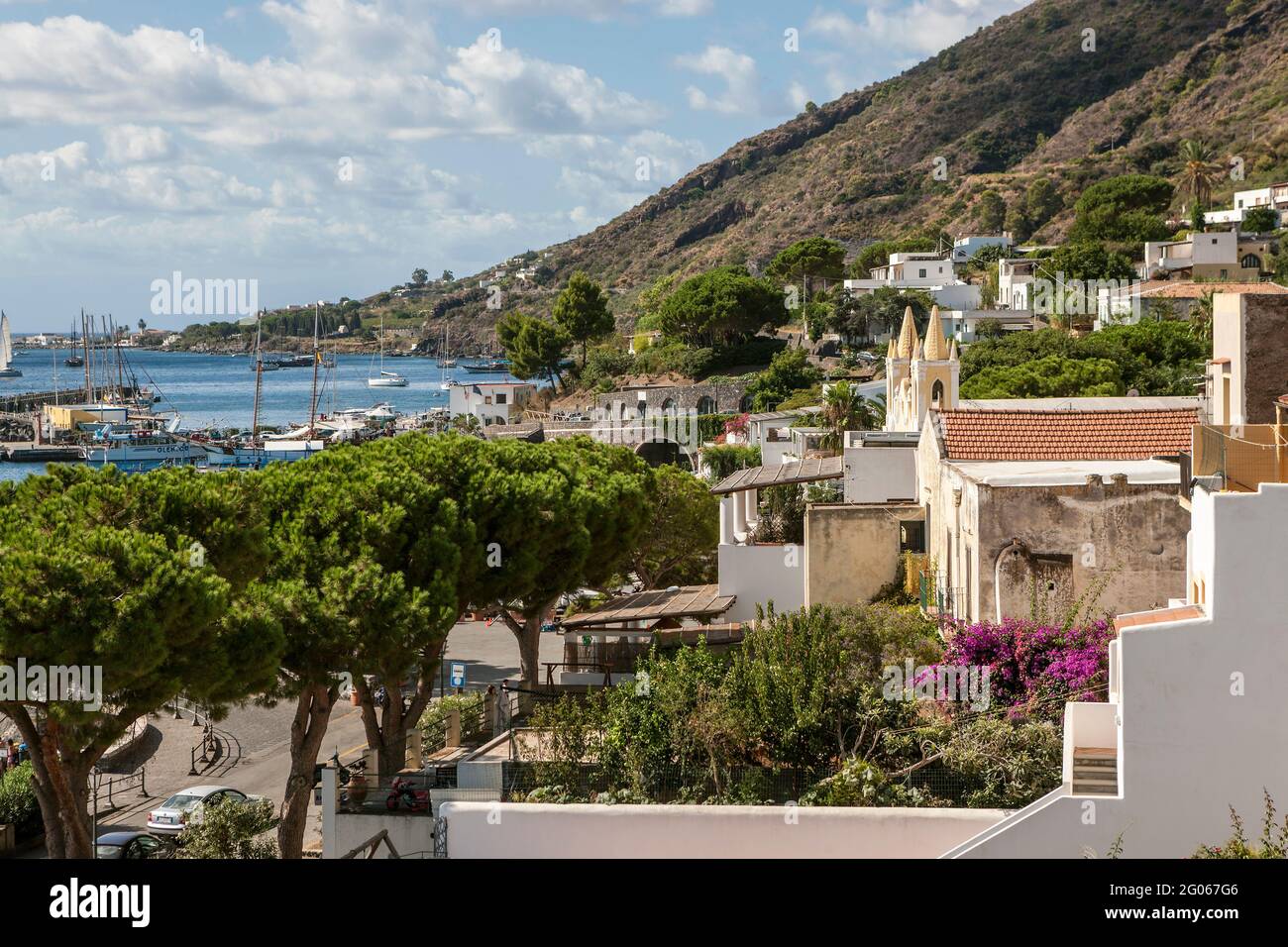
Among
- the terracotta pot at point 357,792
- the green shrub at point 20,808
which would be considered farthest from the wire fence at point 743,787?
the green shrub at point 20,808

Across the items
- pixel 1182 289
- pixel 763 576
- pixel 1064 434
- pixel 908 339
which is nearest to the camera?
pixel 1064 434

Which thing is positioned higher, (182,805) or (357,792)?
(357,792)

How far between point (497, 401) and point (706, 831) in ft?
270

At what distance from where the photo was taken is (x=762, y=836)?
43.9ft

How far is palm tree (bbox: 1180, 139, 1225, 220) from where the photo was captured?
108 metres

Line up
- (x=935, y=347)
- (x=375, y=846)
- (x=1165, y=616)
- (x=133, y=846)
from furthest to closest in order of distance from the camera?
(x=935, y=347), (x=133, y=846), (x=375, y=846), (x=1165, y=616)

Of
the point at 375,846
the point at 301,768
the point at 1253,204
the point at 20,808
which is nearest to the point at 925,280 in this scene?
the point at 1253,204

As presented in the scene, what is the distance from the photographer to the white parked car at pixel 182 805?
68.7 feet

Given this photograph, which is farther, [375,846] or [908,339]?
[908,339]

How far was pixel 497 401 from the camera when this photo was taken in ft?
311

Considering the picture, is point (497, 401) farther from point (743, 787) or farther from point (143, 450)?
point (743, 787)

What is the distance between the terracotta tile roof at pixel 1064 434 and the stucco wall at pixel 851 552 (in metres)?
1.49

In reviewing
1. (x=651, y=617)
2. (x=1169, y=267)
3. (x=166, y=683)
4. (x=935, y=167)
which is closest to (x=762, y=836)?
(x=166, y=683)

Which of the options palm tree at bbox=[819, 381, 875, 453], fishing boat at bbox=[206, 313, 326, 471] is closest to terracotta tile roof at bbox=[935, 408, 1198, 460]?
palm tree at bbox=[819, 381, 875, 453]
